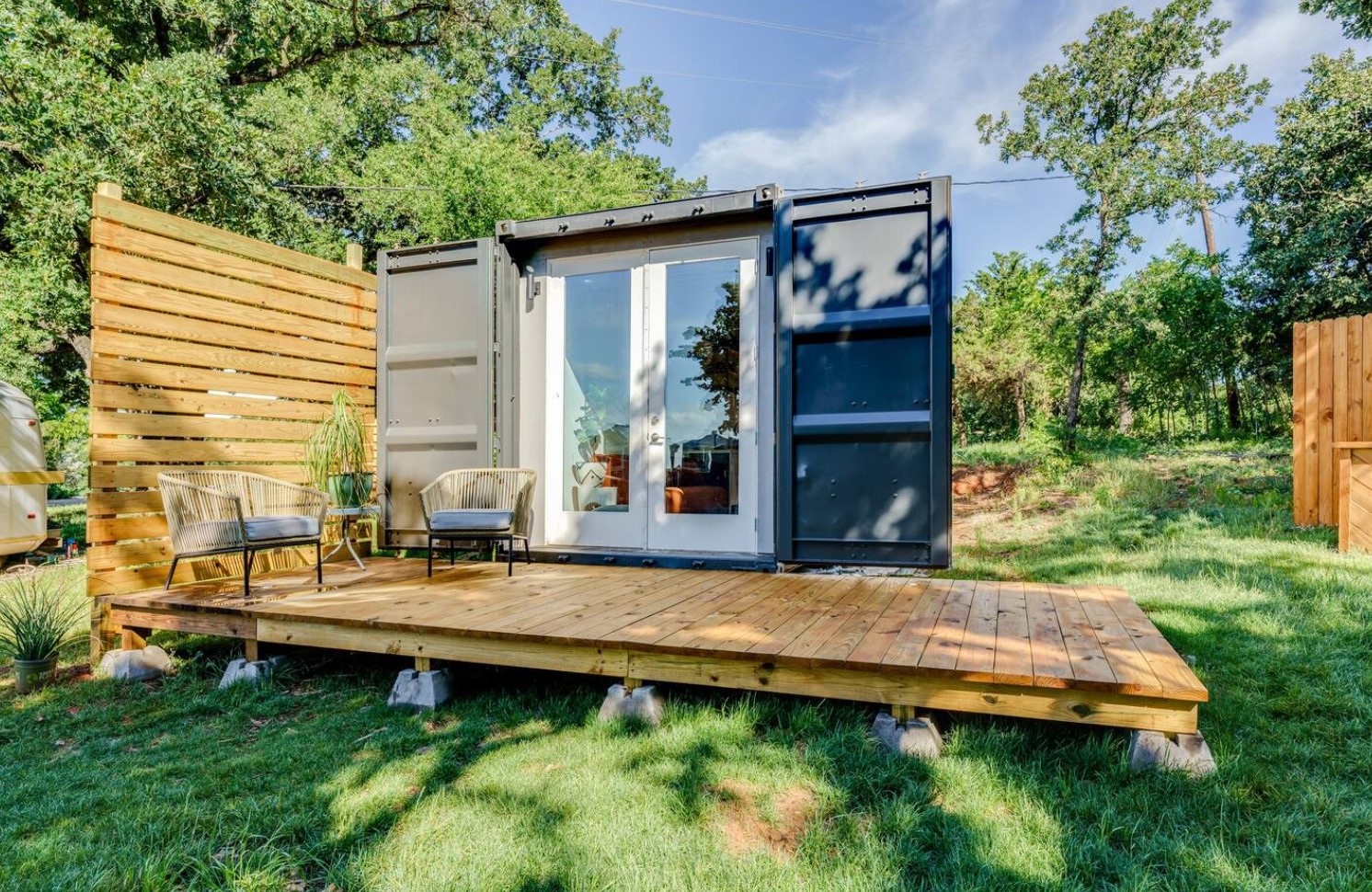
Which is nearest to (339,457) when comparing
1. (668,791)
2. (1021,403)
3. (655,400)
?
(655,400)

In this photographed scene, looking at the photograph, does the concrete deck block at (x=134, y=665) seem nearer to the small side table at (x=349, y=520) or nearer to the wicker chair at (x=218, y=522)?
the wicker chair at (x=218, y=522)

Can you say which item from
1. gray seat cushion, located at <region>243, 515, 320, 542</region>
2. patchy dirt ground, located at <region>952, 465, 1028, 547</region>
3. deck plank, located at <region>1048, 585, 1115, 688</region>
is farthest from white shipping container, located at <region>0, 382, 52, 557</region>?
patchy dirt ground, located at <region>952, 465, 1028, 547</region>

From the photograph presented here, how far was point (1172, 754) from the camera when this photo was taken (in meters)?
1.91

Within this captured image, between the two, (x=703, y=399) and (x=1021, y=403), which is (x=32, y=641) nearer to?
(x=703, y=399)

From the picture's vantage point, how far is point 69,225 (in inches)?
271

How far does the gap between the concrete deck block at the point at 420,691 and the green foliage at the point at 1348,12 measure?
11.7 meters

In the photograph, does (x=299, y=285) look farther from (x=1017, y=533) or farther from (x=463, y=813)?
(x=1017, y=533)

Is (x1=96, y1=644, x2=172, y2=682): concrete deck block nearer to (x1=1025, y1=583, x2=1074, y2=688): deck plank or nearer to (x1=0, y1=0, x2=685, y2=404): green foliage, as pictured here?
(x1=1025, y1=583, x2=1074, y2=688): deck plank

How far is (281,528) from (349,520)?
4.48 feet

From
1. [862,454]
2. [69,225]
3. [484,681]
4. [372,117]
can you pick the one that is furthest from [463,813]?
[372,117]

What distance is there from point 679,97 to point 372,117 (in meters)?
7.59

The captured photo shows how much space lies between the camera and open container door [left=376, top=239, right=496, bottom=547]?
4.44 meters

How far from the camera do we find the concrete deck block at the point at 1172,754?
1889 millimetres

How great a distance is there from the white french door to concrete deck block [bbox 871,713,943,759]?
2.05m
